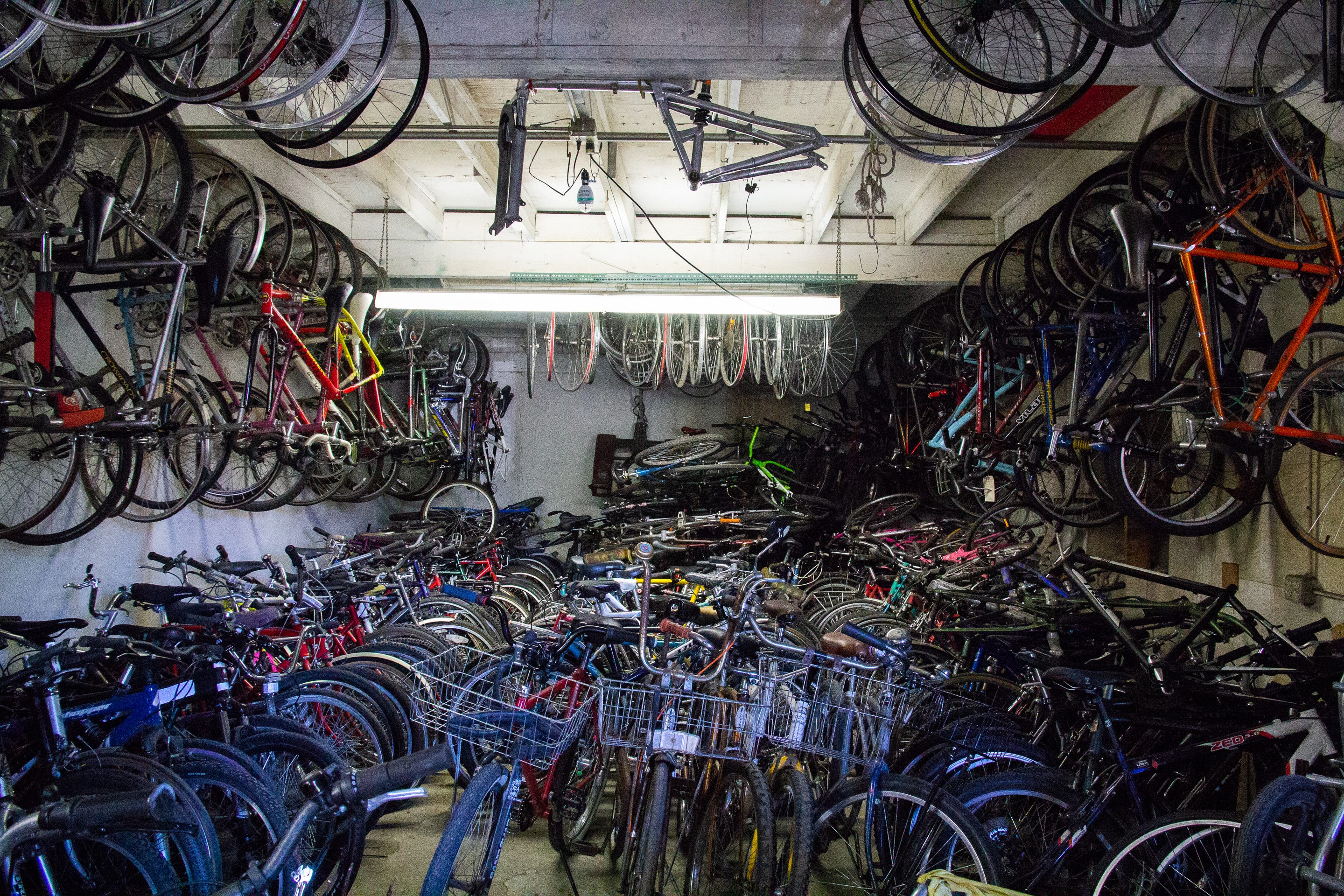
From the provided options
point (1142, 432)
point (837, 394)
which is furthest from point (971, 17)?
point (837, 394)

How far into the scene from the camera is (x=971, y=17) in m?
2.94

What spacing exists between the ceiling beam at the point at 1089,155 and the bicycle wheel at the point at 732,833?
4.04m

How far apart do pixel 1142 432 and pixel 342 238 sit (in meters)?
5.71

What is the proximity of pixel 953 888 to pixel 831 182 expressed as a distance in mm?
5081

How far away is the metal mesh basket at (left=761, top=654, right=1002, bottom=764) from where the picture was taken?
228cm

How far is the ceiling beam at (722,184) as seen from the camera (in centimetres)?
476

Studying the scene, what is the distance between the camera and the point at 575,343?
7.95 m

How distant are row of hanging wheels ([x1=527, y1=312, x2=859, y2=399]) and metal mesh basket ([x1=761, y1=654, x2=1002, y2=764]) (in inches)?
206

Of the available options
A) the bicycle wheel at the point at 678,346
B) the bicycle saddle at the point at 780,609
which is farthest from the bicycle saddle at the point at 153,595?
the bicycle wheel at the point at 678,346

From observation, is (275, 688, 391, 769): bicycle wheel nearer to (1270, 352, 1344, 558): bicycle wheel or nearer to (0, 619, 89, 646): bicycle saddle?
(0, 619, 89, 646): bicycle saddle

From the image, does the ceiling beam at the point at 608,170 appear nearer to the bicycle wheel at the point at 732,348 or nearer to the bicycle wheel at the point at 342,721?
the bicycle wheel at the point at 732,348

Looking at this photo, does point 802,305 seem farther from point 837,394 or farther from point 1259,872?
point 1259,872

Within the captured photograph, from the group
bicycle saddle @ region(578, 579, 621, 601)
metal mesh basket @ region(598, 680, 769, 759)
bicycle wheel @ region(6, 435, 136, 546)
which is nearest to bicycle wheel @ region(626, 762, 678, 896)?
metal mesh basket @ region(598, 680, 769, 759)

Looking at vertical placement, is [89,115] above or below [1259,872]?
above
